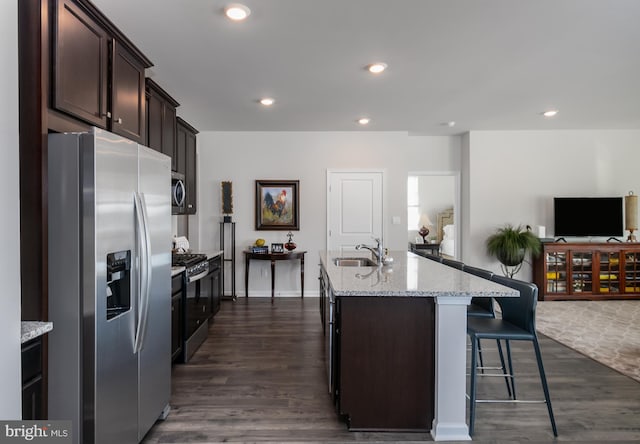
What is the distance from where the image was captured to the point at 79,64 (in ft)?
5.97

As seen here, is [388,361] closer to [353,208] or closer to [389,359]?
[389,359]

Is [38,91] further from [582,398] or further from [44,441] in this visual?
[582,398]

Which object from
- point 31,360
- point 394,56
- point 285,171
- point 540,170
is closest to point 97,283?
point 31,360

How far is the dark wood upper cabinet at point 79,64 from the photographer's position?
5.41ft

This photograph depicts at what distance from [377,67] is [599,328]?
3.88 meters

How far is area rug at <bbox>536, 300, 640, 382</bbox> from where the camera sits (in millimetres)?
3174

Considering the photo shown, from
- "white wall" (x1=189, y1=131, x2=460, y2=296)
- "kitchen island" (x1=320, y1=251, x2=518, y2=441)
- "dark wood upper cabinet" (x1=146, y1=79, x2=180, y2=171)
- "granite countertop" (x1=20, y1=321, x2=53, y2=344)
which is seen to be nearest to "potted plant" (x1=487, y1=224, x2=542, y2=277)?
"white wall" (x1=189, y1=131, x2=460, y2=296)

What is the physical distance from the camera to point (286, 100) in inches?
159

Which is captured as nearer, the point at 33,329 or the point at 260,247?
the point at 33,329

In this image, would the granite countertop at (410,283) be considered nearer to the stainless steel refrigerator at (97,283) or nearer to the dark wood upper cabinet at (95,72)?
the stainless steel refrigerator at (97,283)

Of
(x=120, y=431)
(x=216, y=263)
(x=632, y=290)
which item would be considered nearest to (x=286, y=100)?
(x=216, y=263)

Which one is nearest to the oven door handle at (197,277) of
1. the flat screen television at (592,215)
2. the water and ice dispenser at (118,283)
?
the water and ice dispenser at (118,283)

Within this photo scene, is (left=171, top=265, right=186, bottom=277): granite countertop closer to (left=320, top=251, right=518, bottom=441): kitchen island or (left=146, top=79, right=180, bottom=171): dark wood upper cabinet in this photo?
(left=146, top=79, right=180, bottom=171): dark wood upper cabinet

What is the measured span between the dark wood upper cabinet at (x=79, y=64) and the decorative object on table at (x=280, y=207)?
11.6 ft
